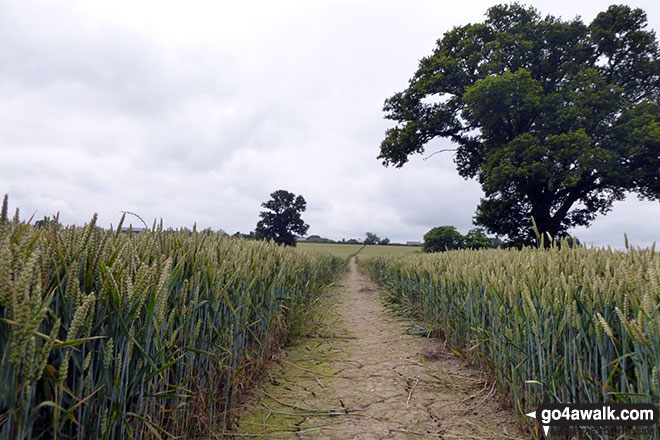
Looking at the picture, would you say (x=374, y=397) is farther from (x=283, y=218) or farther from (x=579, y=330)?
(x=283, y=218)

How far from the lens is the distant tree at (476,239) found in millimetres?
25620

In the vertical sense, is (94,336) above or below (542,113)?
below

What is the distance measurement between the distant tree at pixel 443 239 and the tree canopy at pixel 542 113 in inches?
189

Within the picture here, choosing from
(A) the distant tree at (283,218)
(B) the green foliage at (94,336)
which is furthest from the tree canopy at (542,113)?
(A) the distant tree at (283,218)

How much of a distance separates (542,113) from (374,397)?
1888 cm

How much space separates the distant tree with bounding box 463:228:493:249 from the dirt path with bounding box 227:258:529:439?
22.6m

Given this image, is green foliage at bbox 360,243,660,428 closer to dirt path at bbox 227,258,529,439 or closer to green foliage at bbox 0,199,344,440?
dirt path at bbox 227,258,529,439

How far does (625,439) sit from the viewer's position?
67.5 inches

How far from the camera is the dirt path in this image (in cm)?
253

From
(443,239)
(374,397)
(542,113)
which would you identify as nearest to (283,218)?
(443,239)

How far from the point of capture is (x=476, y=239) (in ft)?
85.4

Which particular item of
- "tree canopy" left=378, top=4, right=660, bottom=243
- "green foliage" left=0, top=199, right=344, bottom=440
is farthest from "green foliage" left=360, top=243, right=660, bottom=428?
"tree canopy" left=378, top=4, right=660, bottom=243

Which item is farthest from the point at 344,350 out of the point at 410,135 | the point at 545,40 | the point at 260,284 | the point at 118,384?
the point at 545,40

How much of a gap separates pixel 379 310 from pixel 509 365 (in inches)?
201
